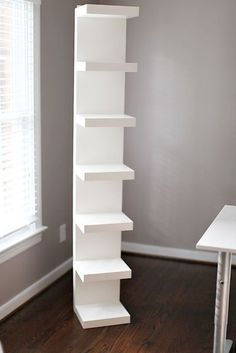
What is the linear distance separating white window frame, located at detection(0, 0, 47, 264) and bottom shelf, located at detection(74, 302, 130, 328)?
53 centimetres

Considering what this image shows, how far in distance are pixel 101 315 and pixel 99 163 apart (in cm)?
94

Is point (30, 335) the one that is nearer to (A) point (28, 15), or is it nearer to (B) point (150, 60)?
(A) point (28, 15)

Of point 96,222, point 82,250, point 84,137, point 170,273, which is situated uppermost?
point 84,137

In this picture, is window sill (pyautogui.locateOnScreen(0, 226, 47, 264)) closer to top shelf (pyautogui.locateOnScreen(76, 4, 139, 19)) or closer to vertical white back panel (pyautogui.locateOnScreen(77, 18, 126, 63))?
vertical white back panel (pyautogui.locateOnScreen(77, 18, 126, 63))

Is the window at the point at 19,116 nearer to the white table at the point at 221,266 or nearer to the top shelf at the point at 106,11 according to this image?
the top shelf at the point at 106,11

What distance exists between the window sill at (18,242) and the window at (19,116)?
0.04 meters

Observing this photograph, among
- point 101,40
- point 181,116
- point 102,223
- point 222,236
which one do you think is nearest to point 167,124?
point 181,116

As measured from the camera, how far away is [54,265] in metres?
4.12

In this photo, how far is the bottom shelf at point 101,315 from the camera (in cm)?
339

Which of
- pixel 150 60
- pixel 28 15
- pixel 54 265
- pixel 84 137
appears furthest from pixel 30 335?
pixel 150 60

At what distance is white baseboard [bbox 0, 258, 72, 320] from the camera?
3.50 m

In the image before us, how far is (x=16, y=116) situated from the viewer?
350 centimetres

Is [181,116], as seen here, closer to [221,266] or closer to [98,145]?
[98,145]

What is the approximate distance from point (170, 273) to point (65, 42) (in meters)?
1.90
